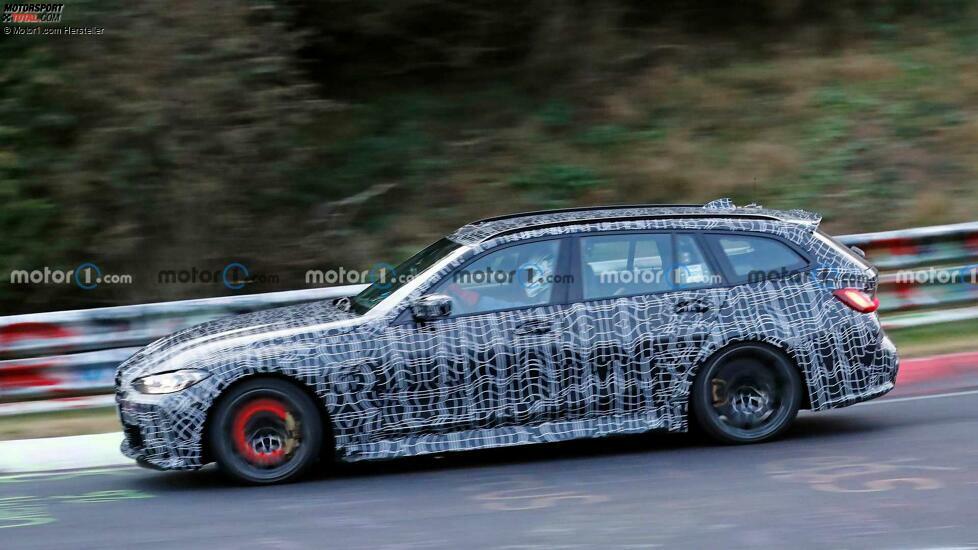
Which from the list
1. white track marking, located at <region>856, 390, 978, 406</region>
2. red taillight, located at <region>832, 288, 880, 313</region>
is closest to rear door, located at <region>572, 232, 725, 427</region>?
red taillight, located at <region>832, 288, 880, 313</region>

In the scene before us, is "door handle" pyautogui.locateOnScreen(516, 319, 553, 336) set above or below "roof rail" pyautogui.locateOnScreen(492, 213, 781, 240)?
below

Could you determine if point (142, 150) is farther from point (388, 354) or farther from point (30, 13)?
point (388, 354)

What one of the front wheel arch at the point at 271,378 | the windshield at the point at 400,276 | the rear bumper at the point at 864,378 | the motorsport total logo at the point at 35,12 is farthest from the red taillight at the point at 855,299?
the motorsport total logo at the point at 35,12

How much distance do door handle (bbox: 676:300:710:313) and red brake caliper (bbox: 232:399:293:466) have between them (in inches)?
104

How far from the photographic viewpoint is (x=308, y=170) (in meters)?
13.4

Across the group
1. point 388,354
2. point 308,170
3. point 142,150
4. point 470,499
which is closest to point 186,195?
point 142,150

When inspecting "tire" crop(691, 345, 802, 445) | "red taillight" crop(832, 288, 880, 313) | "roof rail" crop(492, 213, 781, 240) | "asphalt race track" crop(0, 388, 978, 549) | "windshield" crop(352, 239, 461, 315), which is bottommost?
"asphalt race track" crop(0, 388, 978, 549)

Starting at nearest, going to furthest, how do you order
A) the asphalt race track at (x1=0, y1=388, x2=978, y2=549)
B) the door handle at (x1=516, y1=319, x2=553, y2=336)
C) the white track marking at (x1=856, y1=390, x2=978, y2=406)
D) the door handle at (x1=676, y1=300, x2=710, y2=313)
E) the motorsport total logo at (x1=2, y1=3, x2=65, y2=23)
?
1. the asphalt race track at (x1=0, y1=388, x2=978, y2=549)
2. the door handle at (x1=516, y1=319, x2=553, y2=336)
3. the door handle at (x1=676, y1=300, x2=710, y2=313)
4. the white track marking at (x1=856, y1=390, x2=978, y2=406)
5. the motorsport total logo at (x1=2, y1=3, x2=65, y2=23)

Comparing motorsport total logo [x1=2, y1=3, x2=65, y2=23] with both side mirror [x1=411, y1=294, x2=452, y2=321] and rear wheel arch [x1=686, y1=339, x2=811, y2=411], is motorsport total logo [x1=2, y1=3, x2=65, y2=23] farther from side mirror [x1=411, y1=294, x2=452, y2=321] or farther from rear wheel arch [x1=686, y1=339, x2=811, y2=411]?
rear wheel arch [x1=686, y1=339, x2=811, y2=411]

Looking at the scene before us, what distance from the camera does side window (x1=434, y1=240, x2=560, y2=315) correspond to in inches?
286

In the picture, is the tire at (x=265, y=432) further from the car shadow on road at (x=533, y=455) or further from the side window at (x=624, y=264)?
the side window at (x=624, y=264)

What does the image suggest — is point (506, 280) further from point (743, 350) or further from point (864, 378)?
point (864, 378)

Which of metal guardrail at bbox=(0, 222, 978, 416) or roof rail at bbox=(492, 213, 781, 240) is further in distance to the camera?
metal guardrail at bbox=(0, 222, 978, 416)

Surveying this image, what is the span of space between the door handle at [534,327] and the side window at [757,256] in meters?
1.34
